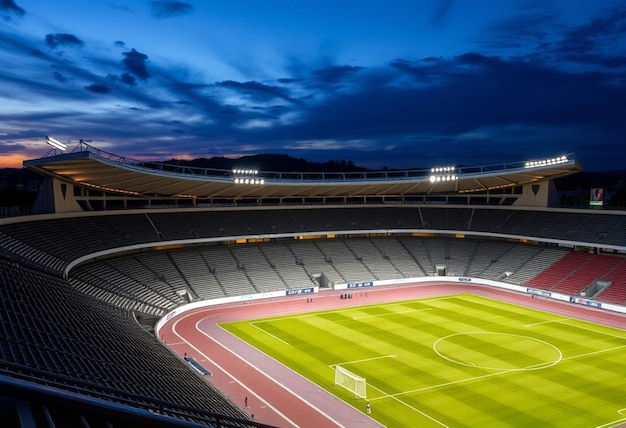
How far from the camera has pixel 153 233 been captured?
49562mm

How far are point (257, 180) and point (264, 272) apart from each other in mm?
10386

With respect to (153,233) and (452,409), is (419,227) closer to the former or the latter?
(153,233)

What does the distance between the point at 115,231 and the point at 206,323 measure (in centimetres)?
1321

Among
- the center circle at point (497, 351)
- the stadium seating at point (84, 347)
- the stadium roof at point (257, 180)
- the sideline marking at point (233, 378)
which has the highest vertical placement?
the stadium roof at point (257, 180)

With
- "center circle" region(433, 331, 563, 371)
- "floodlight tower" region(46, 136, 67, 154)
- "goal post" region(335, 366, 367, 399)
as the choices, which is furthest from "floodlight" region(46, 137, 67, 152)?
"center circle" region(433, 331, 563, 371)

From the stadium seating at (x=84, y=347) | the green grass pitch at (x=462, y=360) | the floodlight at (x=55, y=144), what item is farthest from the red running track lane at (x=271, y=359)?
the floodlight at (x=55, y=144)

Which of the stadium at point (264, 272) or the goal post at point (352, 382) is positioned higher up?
the stadium at point (264, 272)

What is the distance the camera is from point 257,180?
4847 cm

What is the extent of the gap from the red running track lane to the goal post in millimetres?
548

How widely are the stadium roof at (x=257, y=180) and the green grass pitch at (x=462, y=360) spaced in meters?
14.2

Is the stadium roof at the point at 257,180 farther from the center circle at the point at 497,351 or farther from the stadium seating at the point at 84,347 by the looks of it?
the center circle at the point at 497,351

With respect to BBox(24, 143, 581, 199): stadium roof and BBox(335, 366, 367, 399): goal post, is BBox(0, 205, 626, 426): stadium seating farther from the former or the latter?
BBox(335, 366, 367, 399): goal post

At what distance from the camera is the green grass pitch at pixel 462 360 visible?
24516 millimetres

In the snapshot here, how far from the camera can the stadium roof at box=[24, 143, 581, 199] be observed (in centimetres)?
3475
